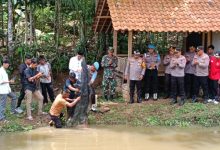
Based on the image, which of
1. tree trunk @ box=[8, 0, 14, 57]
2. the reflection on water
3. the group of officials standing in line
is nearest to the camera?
the reflection on water

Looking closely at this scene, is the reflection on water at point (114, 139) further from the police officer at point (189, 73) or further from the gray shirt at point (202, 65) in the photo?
the police officer at point (189, 73)

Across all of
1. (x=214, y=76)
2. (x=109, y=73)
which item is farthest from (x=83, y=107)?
(x=214, y=76)

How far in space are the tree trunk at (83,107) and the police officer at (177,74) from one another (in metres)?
2.75

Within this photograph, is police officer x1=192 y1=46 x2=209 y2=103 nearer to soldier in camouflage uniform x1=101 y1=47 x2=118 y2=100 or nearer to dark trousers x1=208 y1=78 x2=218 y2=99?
dark trousers x1=208 y1=78 x2=218 y2=99

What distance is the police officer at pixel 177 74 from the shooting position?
486 inches

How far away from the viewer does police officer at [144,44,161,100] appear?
12781mm

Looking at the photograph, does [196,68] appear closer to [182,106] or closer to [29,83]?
[182,106]

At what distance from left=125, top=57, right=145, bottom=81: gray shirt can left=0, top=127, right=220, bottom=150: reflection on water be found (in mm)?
2182

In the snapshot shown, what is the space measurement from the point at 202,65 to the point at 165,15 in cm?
188

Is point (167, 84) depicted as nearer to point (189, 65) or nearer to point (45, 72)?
point (189, 65)

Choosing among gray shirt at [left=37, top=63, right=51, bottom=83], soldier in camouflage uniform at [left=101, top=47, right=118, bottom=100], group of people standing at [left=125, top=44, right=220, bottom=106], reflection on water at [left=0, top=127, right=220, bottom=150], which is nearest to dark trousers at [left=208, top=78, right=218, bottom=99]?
group of people standing at [left=125, top=44, right=220, bottom=106]

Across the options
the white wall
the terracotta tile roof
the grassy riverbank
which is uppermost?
the terracotta tile roof

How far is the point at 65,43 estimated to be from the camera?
1950 centimetres

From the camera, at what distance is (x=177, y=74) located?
41.0 ft
